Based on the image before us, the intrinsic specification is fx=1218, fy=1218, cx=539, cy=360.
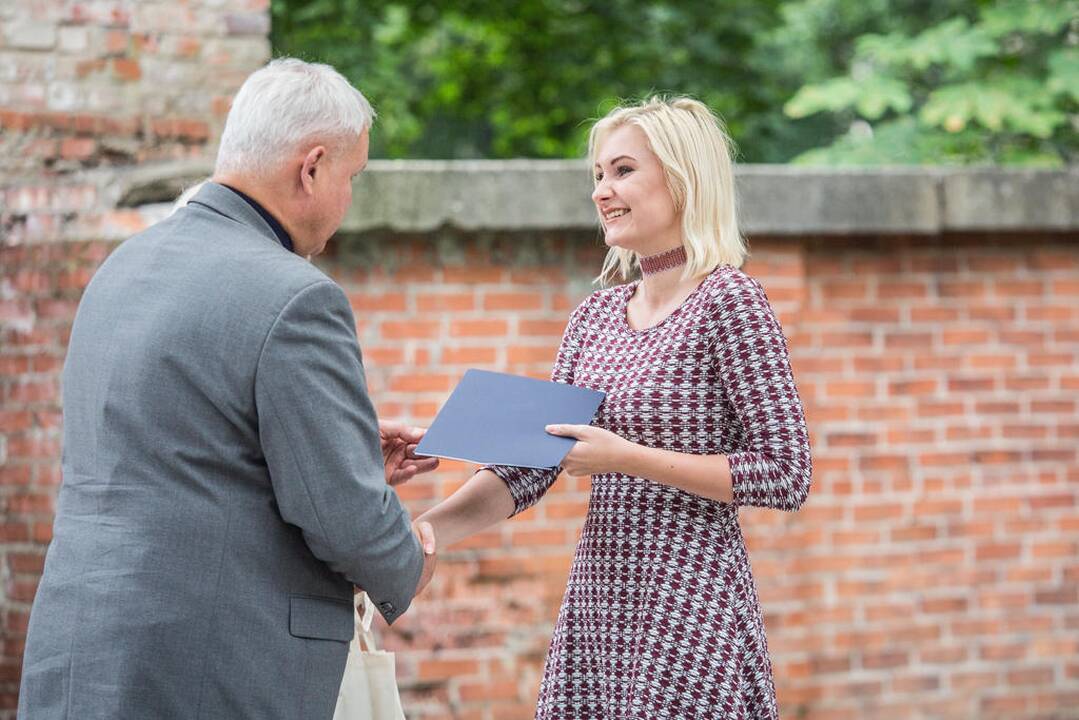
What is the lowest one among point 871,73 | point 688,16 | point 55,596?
point 55,596

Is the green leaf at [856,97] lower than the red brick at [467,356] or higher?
higher

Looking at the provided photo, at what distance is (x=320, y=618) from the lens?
2.13 meters

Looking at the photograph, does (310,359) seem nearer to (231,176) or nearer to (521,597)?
(231,176)

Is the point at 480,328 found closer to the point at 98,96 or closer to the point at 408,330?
the point at 408,330

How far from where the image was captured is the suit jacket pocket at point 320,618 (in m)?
2.10

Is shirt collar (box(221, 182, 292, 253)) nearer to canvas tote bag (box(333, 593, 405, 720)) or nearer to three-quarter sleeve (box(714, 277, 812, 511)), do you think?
canvas tote bag (box(333, 593, 405, 720))

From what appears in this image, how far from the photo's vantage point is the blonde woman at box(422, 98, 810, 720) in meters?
2.37

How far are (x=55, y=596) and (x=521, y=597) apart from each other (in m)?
2.50

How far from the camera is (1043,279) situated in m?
4.91

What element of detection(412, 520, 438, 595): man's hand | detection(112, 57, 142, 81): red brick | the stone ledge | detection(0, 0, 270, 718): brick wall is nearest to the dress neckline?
detection(412, 520, 438, 595): man's hand

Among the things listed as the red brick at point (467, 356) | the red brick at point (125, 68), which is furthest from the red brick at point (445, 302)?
the red brick at point (125, 68)

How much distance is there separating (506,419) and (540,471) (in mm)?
365

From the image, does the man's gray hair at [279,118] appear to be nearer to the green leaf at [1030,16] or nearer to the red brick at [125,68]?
the red brick at [125,68]

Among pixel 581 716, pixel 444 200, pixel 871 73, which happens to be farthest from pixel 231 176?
pixel 871 73
